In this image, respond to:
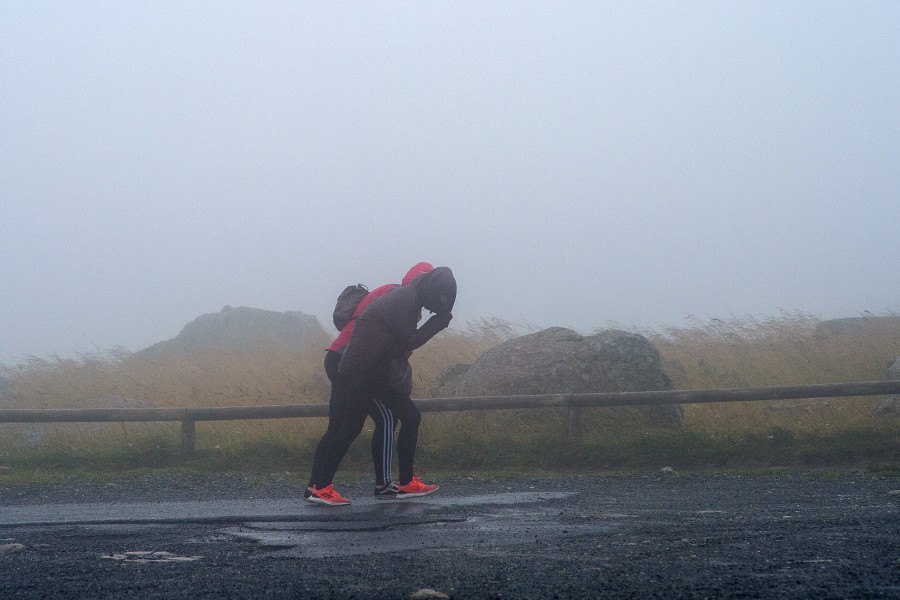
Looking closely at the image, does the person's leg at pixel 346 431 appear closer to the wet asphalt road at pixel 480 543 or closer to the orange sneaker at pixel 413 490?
the wet asphalt road at pixel 480 543

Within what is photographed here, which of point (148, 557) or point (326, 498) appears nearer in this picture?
point (148, 557)

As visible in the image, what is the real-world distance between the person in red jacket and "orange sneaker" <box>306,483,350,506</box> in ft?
1.06

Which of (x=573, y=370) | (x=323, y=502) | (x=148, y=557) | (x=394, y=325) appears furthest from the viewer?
(x=573, y=370)

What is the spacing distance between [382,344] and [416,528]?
1755mm

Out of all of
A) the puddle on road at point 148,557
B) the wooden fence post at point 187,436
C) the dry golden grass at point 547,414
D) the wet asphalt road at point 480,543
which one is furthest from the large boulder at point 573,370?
the puddle on road at point 148,557

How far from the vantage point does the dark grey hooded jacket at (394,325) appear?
21.4ft

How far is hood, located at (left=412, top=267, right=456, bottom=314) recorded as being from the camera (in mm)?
6641

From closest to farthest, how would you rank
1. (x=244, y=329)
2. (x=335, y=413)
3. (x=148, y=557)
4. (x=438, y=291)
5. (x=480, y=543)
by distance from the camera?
(x=148, y=557) < (x=480, y=543) < (x=438, y=291) < (x=335, y=413) < (x=244, y=329)

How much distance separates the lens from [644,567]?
3.60 meters

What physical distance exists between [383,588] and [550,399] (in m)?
6.13

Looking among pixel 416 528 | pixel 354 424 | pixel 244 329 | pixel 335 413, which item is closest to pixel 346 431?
pixel 354 424

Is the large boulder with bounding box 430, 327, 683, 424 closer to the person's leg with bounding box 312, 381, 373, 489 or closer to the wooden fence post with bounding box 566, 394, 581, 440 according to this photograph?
the wooden fence post with bounding box 566, 394, 581, 440

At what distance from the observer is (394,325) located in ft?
21.3

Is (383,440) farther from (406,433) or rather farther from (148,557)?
(148,557)
